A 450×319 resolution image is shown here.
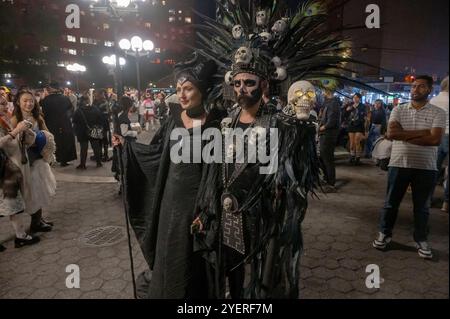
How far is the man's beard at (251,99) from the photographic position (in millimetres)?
2453

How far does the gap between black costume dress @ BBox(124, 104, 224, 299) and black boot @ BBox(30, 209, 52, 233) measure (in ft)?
7.82

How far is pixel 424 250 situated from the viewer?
3.79m

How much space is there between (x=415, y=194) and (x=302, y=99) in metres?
2.63

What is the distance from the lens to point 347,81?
3.01 meters

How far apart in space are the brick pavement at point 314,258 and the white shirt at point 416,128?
98cm

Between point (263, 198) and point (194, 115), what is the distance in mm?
972

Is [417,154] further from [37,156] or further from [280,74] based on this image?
[37,156]

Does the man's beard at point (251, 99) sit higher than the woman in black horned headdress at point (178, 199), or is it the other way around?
the man's beard at point (251, 99)

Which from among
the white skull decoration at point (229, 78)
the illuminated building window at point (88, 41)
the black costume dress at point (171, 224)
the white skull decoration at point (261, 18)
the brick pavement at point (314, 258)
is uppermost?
the illuminated building window at point (88, 41)

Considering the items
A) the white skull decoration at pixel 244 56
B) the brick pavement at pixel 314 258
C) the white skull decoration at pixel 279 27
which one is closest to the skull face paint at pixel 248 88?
the white skull decoration at pixel 244 56

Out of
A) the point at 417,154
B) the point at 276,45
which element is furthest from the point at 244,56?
the point at 417,154

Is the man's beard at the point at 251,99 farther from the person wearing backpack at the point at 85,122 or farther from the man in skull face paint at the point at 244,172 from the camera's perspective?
the person wearing backpack at the point at 85,122
